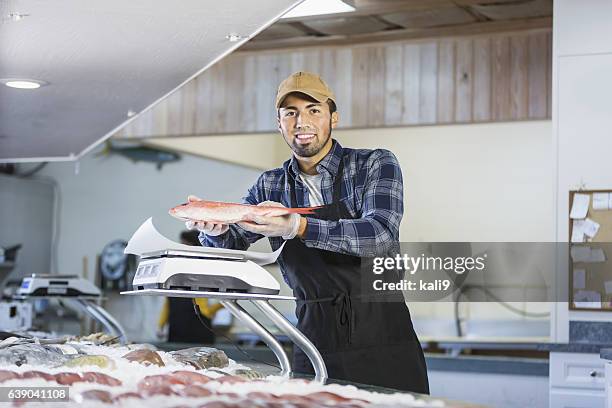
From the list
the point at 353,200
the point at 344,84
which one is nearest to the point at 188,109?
the point at 344,84

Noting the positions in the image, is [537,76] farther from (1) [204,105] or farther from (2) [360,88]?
(1) [204,105]

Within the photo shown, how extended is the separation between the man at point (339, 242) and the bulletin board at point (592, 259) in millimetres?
1831

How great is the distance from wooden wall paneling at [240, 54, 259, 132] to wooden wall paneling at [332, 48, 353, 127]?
61 cm

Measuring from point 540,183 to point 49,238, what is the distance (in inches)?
176

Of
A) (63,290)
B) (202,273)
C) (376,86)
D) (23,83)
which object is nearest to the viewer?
(202,273)

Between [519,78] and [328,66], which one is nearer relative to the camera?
[519,78]

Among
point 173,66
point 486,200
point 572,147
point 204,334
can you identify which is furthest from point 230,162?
point 173,66

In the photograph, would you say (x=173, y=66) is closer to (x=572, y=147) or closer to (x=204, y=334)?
(x=572, y=147)

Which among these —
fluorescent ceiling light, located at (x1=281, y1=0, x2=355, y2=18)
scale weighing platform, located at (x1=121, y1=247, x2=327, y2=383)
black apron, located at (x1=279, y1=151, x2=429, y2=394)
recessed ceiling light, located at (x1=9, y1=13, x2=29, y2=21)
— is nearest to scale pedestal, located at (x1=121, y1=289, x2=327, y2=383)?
scale weighing platform, located at (x1=121, y1=247, x2=327, y2=383)

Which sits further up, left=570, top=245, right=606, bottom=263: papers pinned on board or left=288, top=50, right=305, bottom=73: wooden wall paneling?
left=288, top=50, right=305, bottom=73: wooden wall paneling

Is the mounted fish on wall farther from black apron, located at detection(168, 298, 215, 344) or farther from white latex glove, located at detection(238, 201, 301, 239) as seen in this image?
white latex glove, located at detection(238, 201, 301, 239)

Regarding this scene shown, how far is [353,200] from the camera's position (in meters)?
2.94

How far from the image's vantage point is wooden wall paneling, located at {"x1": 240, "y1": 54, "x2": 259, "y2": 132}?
6.54 meters

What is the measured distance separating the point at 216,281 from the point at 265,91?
4.48 metres
